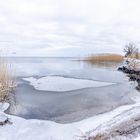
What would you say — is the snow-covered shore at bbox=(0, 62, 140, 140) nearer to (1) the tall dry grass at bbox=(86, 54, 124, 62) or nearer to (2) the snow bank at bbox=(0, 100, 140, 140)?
(2) the snow bank at bbox=(0, 100, 140, 140)

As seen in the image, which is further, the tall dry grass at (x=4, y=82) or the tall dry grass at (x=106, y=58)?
the tall dry grass at (x=106, y=58)

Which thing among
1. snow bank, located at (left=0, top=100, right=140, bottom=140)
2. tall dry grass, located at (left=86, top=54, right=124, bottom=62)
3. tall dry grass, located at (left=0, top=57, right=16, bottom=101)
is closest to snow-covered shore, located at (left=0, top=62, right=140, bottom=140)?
snow bank, located at (left=0, top=100, right=140, bottom=140)

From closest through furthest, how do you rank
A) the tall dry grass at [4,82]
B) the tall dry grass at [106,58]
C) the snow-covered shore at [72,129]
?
1. the snow-covered shore at [72,129]
2. the tall dry grass at [4,82]
3. the tall dry grass at [106,58]

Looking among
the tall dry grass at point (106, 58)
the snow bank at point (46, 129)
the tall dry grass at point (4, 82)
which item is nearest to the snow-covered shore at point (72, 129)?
the snow bank at point (46, 129)

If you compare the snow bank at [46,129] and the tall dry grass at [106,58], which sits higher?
the snow bank at [46,129]

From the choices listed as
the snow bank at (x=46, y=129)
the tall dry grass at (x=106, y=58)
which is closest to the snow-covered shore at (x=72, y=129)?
the snow bank at (x=46, y=129)

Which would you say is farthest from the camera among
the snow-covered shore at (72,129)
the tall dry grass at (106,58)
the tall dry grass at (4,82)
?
the tall dry grass at (106,58)

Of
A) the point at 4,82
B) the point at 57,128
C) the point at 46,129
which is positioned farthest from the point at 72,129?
the point at 4,82

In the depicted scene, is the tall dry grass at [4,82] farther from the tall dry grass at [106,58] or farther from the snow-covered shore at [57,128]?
the tall dry grass at [106,58]

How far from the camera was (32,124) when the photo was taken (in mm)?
A: 5586

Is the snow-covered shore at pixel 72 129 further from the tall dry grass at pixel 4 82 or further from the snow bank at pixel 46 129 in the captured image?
the tall dry grass at pixel 4 82

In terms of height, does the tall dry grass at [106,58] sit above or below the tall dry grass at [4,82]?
below

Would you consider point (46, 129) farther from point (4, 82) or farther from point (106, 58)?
point (106, 58)

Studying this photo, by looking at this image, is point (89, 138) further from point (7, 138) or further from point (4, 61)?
point (4, 61)
